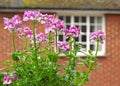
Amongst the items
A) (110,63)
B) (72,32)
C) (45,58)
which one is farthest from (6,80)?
(110,63)

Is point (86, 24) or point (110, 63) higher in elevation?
point (86, 24)

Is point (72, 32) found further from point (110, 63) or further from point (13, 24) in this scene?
point (110, 63)

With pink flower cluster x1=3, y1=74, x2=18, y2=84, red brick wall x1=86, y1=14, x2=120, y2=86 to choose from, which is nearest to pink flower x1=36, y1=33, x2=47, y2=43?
pink flower cluster x1=3, y1=74, x2=18, y2=84

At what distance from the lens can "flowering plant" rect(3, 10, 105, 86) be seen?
5238 mm

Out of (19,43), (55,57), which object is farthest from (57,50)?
(19,43)

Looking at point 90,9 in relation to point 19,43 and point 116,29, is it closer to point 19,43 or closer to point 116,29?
point 116,29

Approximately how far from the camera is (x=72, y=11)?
53.4 ft

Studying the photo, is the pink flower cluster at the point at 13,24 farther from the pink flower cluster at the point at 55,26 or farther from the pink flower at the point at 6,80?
the pink flower at the point at 6,80

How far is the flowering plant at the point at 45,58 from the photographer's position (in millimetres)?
5238

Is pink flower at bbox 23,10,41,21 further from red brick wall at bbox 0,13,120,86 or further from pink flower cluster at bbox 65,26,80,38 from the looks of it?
red brick wall at bbox 0,13,120,86

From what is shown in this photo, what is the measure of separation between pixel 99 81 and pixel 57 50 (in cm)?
1138

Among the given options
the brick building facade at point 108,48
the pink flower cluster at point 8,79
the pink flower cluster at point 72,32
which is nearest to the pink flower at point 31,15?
the pink flower cluster at point 72,32

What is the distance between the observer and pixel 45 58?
5.47 m

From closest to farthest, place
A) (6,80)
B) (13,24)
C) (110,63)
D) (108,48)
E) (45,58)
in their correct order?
(6,80) → (13,24) → (45,58) → (110,63) → (108,48)
